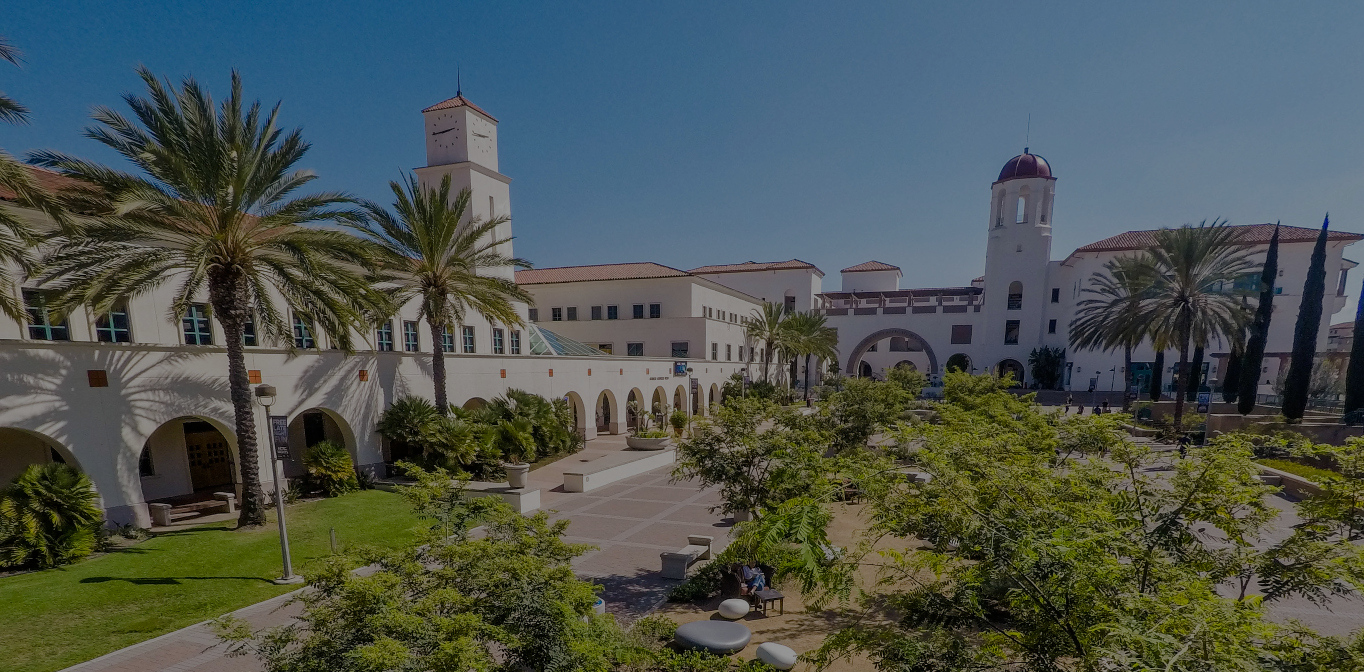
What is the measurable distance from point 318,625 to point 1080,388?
6436 cm

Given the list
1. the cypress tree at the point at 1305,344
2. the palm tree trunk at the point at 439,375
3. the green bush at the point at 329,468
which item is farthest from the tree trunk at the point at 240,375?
the cypress tree at the point at 1305,344

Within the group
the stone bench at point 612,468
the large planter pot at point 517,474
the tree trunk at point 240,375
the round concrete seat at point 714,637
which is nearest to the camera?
the round concrete seat at point 714,637

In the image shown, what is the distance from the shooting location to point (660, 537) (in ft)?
46.3

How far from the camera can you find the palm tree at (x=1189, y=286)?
84.0 ft

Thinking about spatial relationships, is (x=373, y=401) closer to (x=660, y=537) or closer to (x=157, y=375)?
(x=157, y=375)

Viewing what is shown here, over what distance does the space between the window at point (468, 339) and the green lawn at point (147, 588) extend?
1056 centimetres

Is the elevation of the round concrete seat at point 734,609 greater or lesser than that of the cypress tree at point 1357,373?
lesser

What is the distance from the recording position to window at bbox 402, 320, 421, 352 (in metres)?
20.8

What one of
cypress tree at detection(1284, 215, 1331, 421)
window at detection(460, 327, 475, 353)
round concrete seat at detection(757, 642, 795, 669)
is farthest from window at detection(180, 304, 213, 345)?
cypress tree at detection(1284, 215, 1331, 421)

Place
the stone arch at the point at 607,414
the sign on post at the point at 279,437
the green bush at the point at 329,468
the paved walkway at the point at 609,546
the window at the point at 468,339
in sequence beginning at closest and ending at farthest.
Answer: the paved walkway at the point at 609,546, the sign on post at the point at 279,437, the green bush at the point at 329,468, the window at the point at 468,339, the stone arch at the point at 607,414

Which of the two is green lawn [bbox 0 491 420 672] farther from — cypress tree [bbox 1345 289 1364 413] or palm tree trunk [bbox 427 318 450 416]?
cypress tree [bbox 1345 289 1364 413]

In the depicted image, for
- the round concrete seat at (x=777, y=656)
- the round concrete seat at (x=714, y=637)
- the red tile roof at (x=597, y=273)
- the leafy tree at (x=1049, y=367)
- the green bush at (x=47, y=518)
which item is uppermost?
the red tile roof at (x=597, y=273)

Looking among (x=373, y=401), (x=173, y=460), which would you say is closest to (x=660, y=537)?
(x=373, y=401)

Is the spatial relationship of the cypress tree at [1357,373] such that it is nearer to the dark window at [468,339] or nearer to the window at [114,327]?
the dark window at [468,339]
